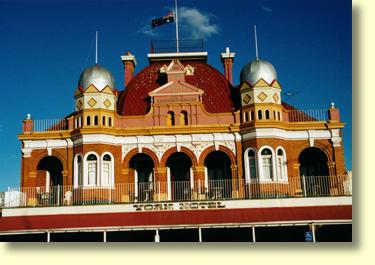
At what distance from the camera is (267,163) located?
15.6 metres

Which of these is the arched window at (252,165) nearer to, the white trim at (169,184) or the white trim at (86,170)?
the white trim at (169,184)

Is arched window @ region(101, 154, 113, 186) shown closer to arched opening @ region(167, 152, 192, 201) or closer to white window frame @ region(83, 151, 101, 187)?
white window frame @ region(83, 151, 101, 187)

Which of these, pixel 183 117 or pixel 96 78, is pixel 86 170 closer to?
pixel 96 78

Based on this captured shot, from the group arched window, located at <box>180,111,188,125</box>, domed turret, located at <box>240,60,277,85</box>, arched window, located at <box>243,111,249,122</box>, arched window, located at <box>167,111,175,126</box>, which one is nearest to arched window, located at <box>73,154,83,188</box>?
arched window, located at <box>167,111,175,126</box>

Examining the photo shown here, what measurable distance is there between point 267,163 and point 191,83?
4.48m

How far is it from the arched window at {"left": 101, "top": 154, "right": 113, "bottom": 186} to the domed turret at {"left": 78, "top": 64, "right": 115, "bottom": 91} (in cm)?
237

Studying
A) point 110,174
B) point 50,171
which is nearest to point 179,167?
point 110,174

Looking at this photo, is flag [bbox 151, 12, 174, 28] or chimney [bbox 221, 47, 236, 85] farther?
chimney [bbox 221, 47, 236, 85]

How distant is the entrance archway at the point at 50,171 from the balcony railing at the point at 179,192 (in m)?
1.00

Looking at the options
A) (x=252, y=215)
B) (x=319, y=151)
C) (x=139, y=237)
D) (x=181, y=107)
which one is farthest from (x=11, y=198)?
(x=319, y=151)

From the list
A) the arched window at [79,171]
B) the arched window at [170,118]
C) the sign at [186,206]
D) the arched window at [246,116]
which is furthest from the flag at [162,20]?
the sign at [186,206]

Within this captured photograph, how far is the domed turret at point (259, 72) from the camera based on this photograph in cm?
1638

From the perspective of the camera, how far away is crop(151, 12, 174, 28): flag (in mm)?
14688
